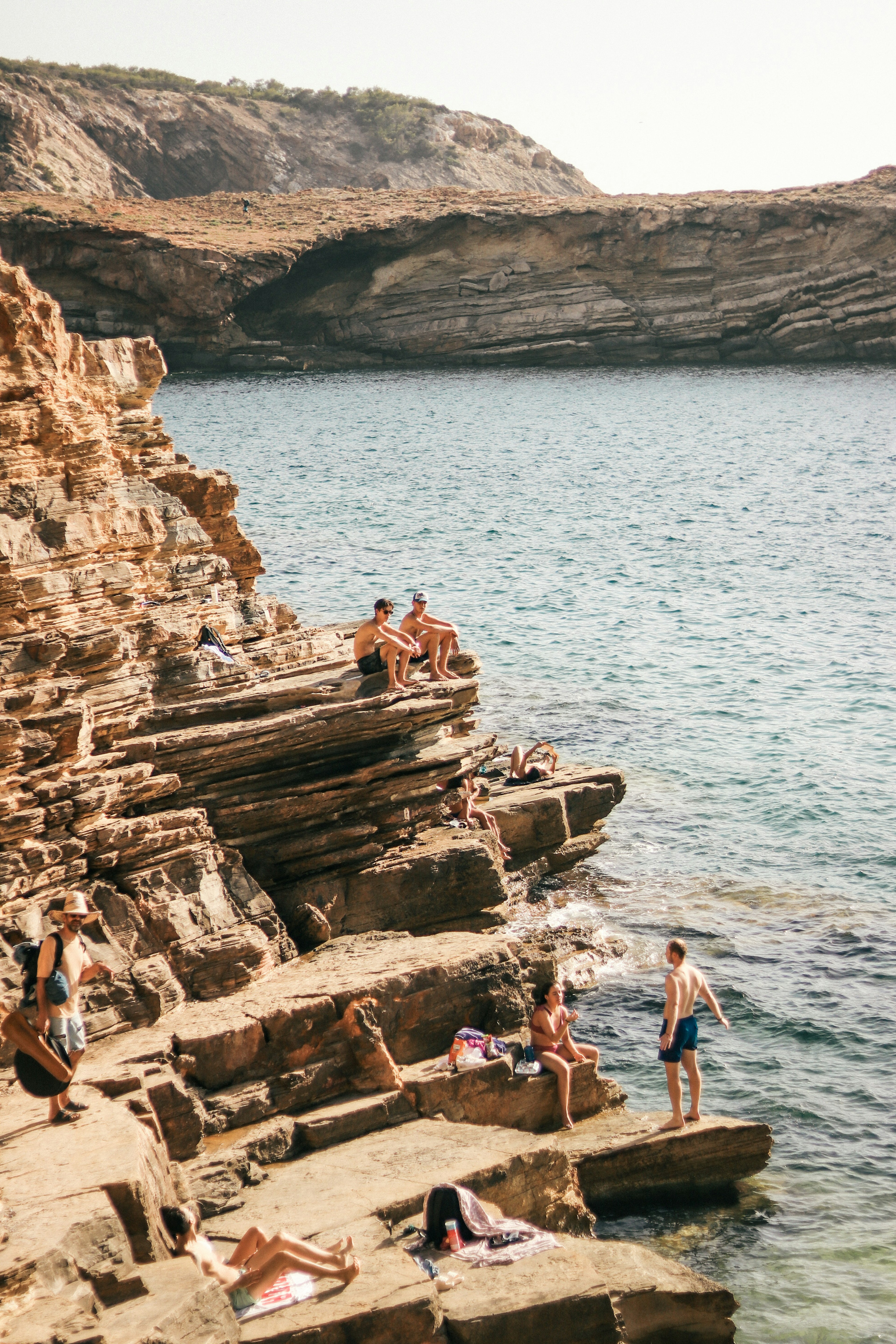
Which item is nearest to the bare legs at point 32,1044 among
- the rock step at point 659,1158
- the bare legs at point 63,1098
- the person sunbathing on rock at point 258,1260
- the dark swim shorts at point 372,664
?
the bare legs at point 63,1098

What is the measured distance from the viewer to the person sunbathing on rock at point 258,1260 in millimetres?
8242

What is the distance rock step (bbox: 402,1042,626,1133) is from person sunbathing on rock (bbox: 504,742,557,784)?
7916 millimetres

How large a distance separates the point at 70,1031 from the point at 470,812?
8.54 metres

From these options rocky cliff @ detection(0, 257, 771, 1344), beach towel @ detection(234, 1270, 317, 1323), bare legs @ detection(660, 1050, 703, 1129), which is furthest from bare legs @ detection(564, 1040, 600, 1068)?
beach towel @ detection(234, 1270, 317, 1323)

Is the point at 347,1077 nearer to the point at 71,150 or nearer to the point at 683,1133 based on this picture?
the point at 683,1133

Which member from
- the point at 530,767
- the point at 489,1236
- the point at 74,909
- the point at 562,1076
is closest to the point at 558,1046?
the point at 562,1076

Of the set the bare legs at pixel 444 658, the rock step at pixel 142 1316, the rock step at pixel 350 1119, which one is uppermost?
the bare legs at pixel 444 658

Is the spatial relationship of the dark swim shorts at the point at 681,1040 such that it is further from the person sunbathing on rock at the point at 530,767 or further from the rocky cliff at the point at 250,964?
the person sunbathing on rock at the point at 530,767

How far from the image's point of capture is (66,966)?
988 cm

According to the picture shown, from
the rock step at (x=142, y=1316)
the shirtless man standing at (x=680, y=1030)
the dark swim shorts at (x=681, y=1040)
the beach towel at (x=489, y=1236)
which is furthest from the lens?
the dark swim shorts at (x=681, y=1040)

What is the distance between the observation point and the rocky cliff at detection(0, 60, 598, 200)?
4547 inches

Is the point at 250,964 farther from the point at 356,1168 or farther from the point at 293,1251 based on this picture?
the point at 293,1251

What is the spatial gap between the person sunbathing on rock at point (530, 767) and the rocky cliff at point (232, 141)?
96.4m

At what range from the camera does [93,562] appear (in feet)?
48.9
